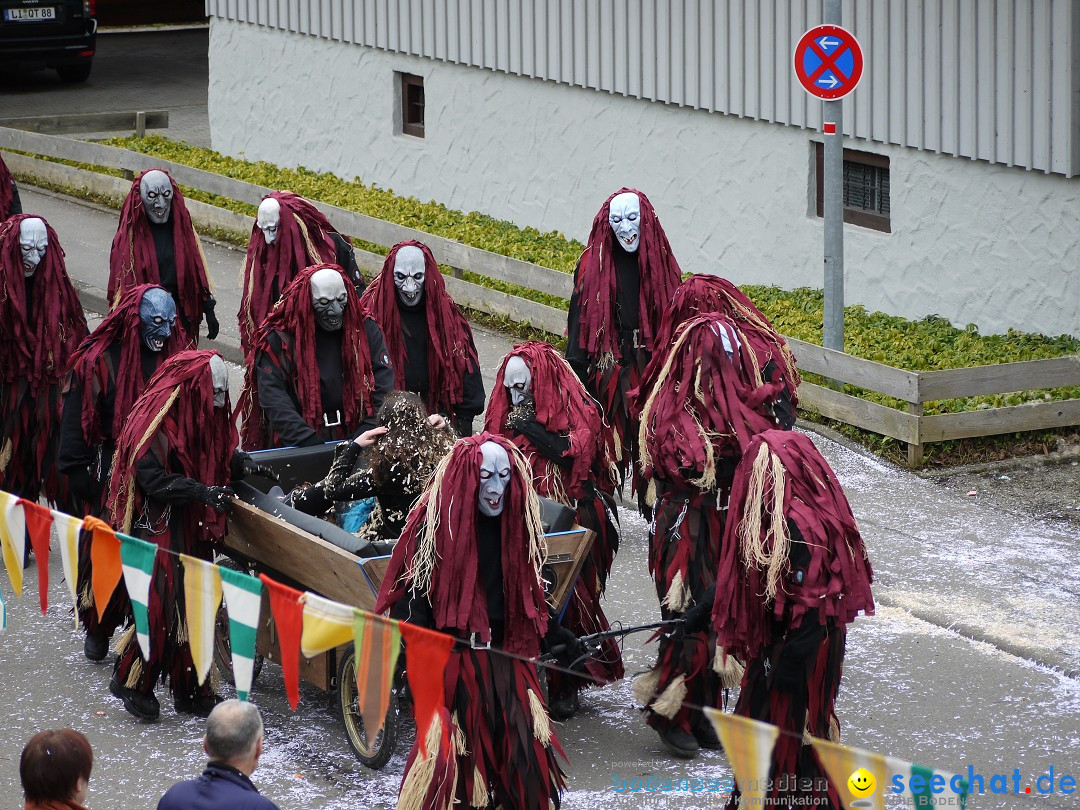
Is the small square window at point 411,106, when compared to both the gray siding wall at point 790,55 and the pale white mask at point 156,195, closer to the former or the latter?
the gray siding wall at point 790,55

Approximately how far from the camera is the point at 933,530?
9.85 metres

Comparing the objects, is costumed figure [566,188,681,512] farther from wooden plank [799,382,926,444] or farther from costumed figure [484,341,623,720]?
wooden plank [799,382,926,444]

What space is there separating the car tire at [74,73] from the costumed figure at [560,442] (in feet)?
69.2

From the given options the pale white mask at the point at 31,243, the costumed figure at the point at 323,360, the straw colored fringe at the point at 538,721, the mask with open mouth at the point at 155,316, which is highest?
the pale white mask at the point at 31,243

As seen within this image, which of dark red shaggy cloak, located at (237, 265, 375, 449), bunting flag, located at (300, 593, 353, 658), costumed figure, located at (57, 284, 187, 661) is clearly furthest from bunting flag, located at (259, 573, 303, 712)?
dark red shaggy cloak, located at (237, 265, 375, 449)

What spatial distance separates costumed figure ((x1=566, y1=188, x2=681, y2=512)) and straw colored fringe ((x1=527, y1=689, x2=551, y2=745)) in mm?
3345

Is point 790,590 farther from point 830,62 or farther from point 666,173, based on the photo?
point 666,173

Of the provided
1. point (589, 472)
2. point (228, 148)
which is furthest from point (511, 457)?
point (228, 148)

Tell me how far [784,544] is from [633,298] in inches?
156

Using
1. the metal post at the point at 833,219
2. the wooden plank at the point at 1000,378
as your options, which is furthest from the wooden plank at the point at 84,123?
the wooden plank at the point at 1000,378

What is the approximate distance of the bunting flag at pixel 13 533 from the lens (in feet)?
23.8

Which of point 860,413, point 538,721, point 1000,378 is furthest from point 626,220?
point 538,721

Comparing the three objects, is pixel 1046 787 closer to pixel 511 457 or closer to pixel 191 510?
pixel 511 457

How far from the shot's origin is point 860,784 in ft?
17.5
